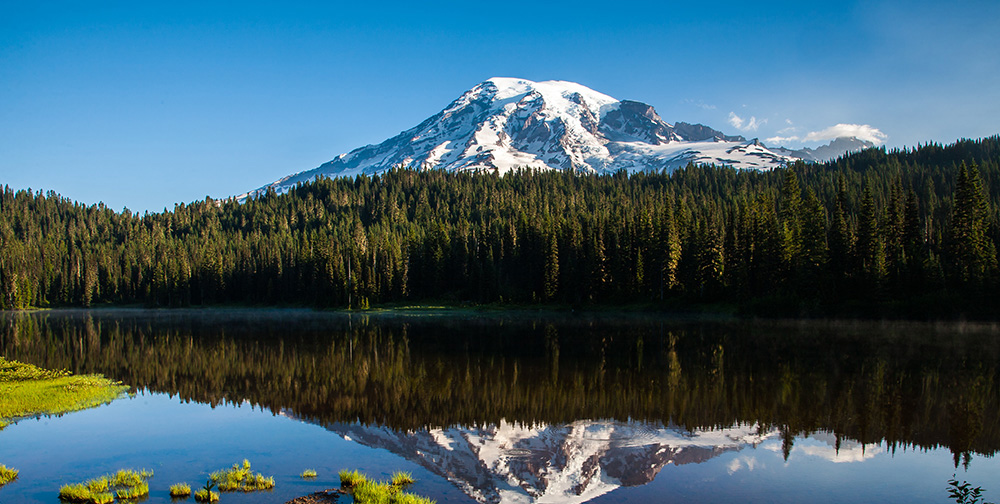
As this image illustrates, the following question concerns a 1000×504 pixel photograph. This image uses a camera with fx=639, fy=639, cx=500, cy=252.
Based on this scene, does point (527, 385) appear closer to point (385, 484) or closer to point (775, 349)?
point (385, 484)

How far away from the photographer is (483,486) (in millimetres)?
18109

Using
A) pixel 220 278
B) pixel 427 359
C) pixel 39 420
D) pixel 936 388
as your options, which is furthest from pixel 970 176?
pixel 220 278

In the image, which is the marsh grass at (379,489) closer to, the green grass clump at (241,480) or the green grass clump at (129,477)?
the green grass clump at (241,480)

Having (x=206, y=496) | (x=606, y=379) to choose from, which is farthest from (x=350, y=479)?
(x=606, y=379)

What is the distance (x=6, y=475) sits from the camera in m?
17.9

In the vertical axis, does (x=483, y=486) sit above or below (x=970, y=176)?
below

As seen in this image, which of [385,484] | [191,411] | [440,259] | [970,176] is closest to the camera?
[385,484]

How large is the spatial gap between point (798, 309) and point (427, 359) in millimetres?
54674

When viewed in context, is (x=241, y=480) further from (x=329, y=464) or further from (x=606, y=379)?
(x=606, y=379)

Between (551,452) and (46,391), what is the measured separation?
Result: 1040 inches

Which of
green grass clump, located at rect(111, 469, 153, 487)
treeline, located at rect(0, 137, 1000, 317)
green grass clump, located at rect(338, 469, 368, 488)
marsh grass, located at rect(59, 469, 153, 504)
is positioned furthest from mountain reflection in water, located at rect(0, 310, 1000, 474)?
treeline, located at rect(0, 137, 1000, 317)

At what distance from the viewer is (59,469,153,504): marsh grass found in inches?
629

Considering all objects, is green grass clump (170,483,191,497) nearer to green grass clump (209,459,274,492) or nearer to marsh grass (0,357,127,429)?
green grass clump (209,459,274,492)

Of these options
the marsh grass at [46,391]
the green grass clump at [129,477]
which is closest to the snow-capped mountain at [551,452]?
the green grass clump at [129,477]
